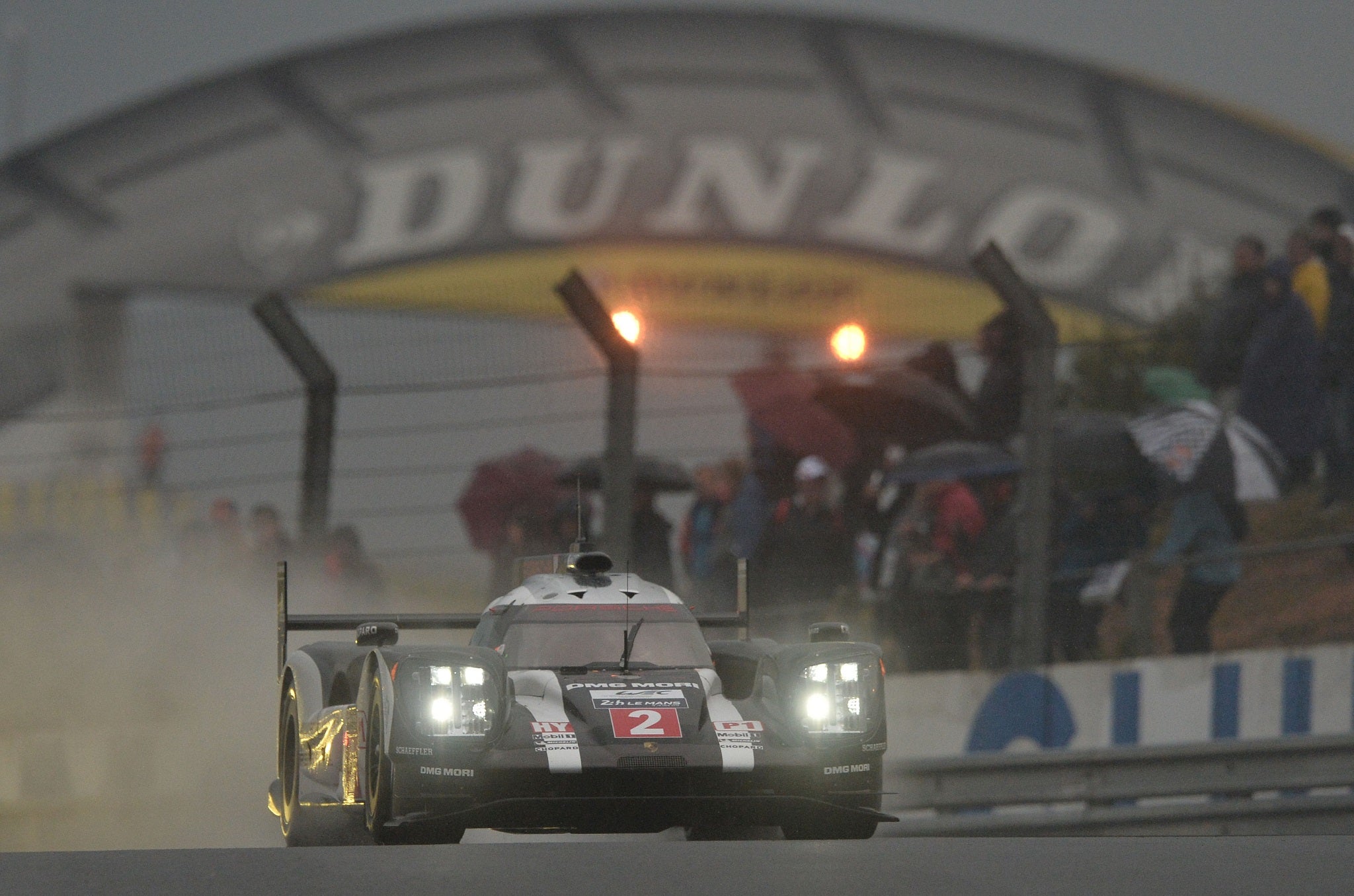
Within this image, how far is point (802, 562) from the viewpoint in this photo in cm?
1096

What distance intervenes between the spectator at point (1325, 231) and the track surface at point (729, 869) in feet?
15.7

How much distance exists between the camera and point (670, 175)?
121 ft

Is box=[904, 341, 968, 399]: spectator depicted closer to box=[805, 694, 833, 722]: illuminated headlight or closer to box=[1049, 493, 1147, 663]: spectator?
box=[1049, 493, 1147, 663]: spectator

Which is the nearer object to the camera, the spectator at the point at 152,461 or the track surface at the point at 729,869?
the track surface at the point at 729,869

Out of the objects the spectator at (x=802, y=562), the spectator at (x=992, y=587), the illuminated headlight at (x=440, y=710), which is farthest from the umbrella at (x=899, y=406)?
the illuminated headlight at (x=440, y=710)

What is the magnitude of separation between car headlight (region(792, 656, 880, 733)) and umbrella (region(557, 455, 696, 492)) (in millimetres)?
3852

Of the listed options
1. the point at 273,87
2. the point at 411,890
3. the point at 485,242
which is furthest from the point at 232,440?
the point at 273,87

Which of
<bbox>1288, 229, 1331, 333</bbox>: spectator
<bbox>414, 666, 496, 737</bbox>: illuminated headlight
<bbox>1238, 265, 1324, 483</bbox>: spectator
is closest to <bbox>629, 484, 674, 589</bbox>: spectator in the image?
<bbox>1238, 265, 1324, 483</bbox>: spectator

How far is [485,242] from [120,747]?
85.8 ft

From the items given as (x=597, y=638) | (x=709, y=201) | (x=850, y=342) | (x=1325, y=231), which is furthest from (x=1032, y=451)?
(x=709, y=201)

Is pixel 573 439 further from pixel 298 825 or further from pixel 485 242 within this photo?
pixel 485 242

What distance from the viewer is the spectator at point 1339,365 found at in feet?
34.7

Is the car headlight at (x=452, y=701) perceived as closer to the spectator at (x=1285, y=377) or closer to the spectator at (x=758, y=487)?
the spectator at (x=758, y=487)

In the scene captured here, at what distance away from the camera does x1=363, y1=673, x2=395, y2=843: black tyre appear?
23.0ft
